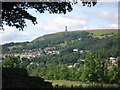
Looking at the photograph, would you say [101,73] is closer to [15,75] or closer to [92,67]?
[92,67]

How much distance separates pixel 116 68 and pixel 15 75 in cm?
6253

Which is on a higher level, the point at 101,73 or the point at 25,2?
the point at 25,2

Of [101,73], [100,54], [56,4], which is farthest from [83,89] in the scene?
[100,54]

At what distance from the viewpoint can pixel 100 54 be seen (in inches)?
3046

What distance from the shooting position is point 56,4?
13766mm

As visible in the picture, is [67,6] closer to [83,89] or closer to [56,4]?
[56,4]

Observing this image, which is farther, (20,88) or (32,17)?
(32,17)

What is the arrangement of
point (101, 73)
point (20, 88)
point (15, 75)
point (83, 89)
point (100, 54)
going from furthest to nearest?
1. point (100, 54)
2. point (101, 73)
3. point (15, 75)
4. point (83, 89)
5. point (20, 88)

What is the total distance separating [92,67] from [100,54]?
8.67 m

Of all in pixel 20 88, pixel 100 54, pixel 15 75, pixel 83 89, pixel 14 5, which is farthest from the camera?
pixel 100 54

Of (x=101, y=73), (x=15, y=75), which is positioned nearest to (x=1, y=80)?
(x=15, y=75)

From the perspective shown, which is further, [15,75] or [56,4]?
[56,4]

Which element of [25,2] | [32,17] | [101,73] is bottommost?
[101,73]

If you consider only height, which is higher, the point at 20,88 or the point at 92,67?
the point at 20,88
